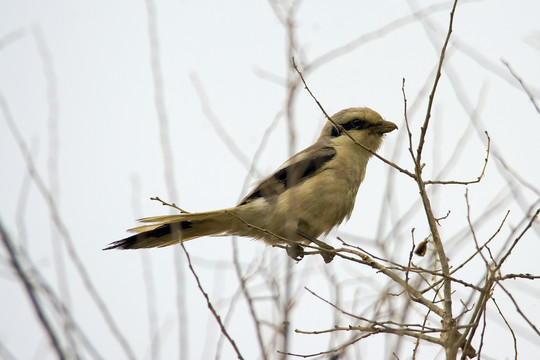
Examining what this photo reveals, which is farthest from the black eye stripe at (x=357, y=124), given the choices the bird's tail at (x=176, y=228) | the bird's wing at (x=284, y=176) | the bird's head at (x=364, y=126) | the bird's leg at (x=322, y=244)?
the bird's tail at (x=176, y=228)

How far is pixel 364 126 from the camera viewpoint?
16.2ft

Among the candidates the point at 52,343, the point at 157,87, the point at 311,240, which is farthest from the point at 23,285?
the point at 311,240

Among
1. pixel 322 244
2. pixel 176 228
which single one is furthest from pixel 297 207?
pixel 176 228

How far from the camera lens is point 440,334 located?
2.69m

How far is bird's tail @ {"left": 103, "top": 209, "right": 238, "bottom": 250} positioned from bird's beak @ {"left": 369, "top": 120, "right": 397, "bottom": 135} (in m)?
1.37

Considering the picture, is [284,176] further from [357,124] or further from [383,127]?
[383,127]

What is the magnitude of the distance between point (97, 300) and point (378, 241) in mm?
2004

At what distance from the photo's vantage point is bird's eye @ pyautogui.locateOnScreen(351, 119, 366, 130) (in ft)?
16.2

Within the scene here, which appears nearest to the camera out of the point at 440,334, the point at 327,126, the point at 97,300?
the point at 440,334

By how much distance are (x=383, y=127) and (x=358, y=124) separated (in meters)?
0.20

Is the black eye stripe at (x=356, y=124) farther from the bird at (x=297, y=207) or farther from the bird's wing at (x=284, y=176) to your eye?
the bird's wing at (x=284, y=176)

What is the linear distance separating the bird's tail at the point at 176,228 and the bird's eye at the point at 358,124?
1312mm

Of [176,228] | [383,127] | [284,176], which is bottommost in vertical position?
[176,228]

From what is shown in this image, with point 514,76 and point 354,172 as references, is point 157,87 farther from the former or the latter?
point 514,76
